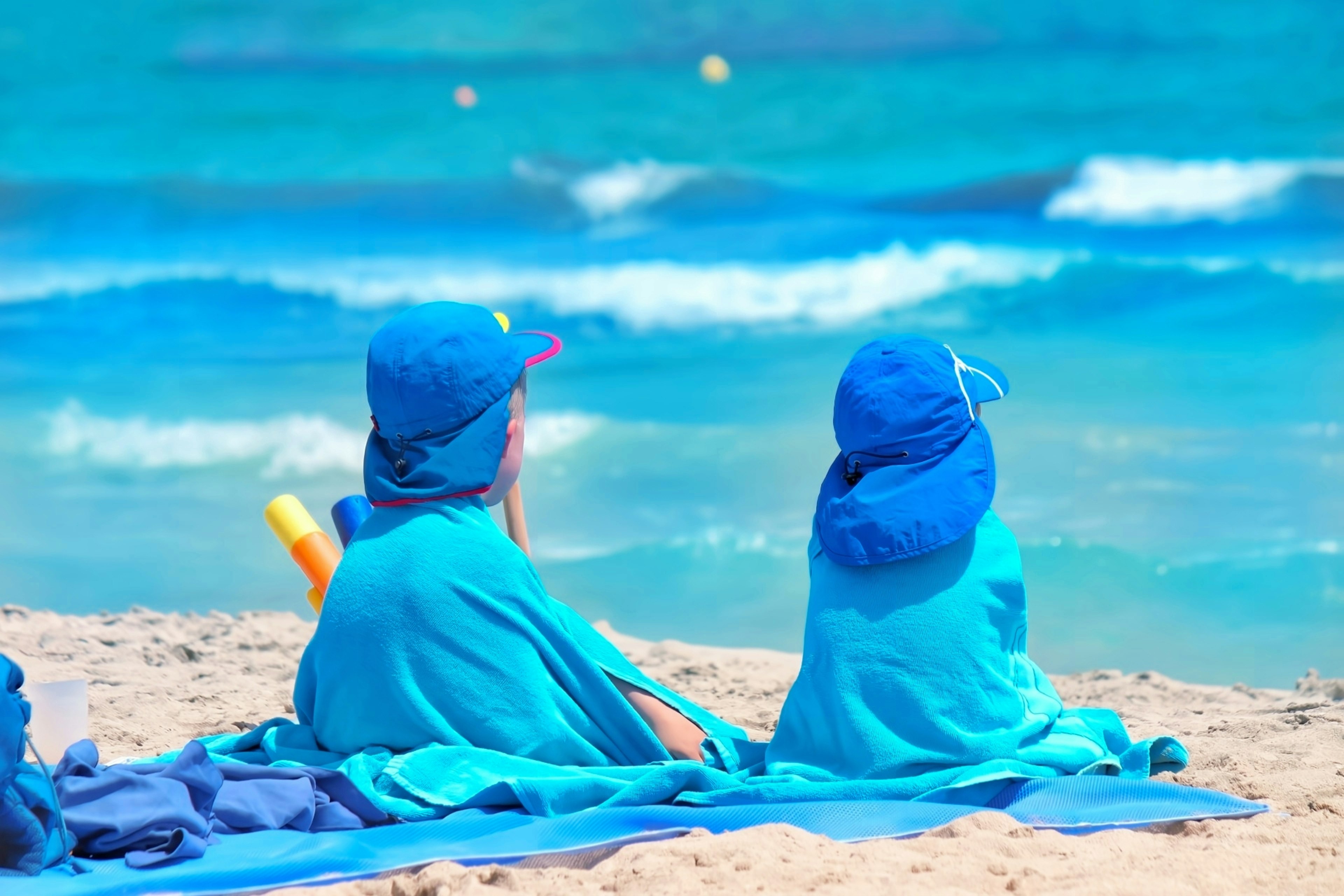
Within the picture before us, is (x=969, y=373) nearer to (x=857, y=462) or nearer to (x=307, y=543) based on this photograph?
(x=857, y=462)

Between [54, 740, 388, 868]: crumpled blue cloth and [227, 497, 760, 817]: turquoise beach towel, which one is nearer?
[54, 740, 388, 868]: crumpled blue cloth

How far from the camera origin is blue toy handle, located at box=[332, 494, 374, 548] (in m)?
3.49

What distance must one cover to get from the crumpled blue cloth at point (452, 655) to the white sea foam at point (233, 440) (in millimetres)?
7241

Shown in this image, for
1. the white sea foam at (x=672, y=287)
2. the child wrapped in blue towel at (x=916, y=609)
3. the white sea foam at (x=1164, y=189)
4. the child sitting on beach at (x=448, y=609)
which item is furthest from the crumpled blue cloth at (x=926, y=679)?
the white sea foam at (x=1164, y=189)

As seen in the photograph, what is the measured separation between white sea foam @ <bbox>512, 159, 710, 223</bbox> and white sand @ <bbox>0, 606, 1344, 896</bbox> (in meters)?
6.13

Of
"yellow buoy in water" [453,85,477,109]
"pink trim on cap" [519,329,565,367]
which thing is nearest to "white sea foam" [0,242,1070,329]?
"yellow buoy in water" [453,85,477,109]

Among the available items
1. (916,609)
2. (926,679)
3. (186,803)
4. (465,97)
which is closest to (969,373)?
(916,609)

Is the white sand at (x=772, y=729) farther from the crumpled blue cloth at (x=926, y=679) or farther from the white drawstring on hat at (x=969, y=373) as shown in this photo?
the white drawstring on hat at (x=969, y=373)

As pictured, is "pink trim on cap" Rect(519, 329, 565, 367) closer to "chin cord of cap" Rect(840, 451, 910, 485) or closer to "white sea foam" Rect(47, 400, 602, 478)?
"chin cord of cap" Rect(840, 451, 910, 485)

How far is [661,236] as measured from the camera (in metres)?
11.1

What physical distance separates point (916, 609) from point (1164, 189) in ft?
29.6

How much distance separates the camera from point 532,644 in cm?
293

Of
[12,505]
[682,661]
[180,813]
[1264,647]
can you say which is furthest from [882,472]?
[12,505]

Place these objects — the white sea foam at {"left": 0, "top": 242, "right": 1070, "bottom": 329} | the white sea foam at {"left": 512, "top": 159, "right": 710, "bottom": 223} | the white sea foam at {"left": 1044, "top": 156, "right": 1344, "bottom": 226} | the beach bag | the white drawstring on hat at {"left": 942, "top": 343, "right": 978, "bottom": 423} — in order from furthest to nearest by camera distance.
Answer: the white sea foam at {"left": 512, "top": 159, "right": 710, "bottom": 223} < the white sea foam at {"left": 0, "top": 242, "right": 1070, "bottom": 329} < the white sea foam at {"left": 1044, "top": 156, "right": 1344, "bottom": 226} < the white drawstring on hat at {"left": 942, "top": 343, "right": 978, "bottom": 423} < the beach bag
